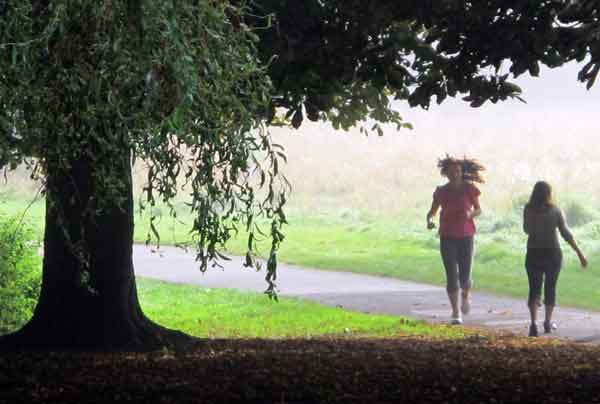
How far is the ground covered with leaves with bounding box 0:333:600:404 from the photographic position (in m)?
7.13

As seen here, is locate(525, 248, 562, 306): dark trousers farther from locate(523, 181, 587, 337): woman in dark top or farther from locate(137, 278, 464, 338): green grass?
locate(137, 278, 464, 338): green grass

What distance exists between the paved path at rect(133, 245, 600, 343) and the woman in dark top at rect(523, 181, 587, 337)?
1.90ft

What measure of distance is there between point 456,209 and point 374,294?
4270mm

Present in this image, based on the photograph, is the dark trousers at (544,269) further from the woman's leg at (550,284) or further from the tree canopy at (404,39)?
the tree canopy at (404,39)

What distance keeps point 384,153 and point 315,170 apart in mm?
4478

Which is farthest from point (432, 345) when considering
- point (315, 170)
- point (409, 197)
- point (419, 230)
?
point (315, 170)

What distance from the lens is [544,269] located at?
43.0ft

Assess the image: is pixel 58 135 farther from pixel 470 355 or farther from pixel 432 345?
pixel 432 345

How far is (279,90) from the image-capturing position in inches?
352

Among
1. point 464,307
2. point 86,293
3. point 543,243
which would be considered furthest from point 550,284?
point 86,293

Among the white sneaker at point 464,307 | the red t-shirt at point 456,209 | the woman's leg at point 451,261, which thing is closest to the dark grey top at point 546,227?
the red t-shirt at point 456,209

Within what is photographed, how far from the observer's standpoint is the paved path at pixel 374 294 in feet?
47.7

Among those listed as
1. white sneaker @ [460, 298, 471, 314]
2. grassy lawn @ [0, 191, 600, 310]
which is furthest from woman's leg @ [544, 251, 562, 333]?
grassy lawn @ [0, 191, 600, 310]

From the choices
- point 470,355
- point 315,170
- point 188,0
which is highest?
point 315,170
